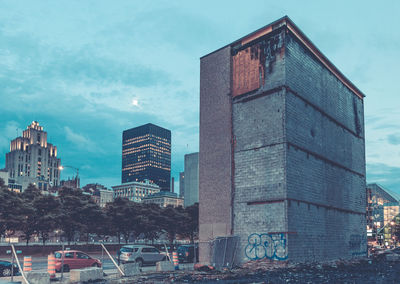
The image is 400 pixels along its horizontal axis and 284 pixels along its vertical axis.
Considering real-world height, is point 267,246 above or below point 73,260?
above

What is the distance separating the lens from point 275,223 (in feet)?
104

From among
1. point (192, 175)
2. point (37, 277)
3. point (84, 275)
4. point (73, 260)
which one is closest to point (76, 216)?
point (73, 260)

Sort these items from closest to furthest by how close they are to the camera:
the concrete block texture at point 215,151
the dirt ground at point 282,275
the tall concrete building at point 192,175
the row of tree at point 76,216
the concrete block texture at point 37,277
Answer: the concrete block texture at point 37,277 → the dirt ground at point 282,275 → the concrete block texture at point 215,151 → the row of tree at point 76,216 → the tall concrete building at point 192,175

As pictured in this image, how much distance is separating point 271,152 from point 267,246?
24.0 ft

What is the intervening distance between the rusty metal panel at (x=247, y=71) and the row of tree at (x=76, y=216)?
3294 centimetres

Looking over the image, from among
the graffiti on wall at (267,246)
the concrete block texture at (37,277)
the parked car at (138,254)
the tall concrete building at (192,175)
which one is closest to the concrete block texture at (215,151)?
the graffiti on wall at (267,246)

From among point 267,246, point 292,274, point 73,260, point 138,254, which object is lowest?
point 292,274

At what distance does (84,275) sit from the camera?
2202cm

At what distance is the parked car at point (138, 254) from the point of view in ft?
108

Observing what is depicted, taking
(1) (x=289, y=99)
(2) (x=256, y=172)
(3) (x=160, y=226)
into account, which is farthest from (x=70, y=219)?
(1) (x=289, y=99)

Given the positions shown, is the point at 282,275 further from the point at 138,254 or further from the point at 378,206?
the point at 378,206

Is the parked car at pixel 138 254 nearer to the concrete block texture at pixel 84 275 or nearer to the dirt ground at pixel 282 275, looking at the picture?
the dirt ground at pixel 282 275

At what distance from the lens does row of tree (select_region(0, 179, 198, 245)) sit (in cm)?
5462

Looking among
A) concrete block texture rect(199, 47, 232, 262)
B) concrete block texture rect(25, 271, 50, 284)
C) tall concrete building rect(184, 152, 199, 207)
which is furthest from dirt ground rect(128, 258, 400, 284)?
tall concrete building rect(184, 152, 199, 207)
